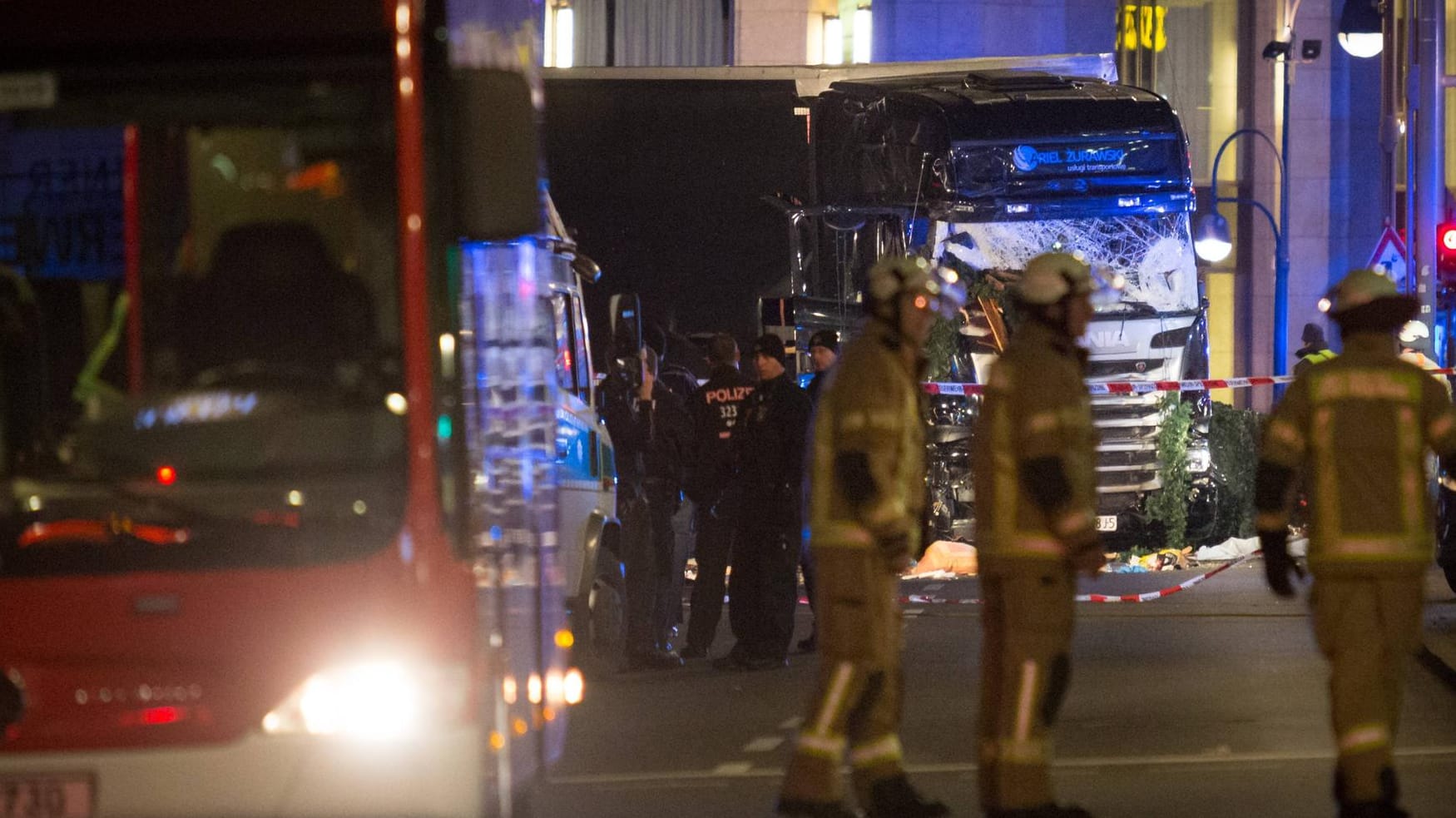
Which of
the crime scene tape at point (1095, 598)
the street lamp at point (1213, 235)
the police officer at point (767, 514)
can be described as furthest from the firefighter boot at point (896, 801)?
the street lamp at point (1213, 235)

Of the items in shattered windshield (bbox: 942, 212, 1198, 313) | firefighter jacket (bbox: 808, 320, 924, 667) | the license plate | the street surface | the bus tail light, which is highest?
shattered windshield (bbox: 942, 212, 1198, 313)

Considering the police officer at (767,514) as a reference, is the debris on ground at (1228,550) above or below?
below

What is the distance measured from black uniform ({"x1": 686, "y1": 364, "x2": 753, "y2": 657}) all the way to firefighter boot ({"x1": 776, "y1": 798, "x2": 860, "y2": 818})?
17.8 ft

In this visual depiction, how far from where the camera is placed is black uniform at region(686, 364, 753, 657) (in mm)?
12484

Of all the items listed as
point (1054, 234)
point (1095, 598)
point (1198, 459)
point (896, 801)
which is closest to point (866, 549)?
point (896, 801)

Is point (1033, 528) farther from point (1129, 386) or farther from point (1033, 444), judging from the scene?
point (1129, 386)

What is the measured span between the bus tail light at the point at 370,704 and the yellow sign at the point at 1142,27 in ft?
126

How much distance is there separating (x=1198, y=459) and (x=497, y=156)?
45.9 feet

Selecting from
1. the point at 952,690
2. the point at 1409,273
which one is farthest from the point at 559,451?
the point at 1409,273

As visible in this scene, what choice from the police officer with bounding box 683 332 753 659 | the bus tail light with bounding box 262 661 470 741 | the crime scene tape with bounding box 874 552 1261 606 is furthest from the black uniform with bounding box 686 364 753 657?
the bus tail light with bounding box 262 661 470 741

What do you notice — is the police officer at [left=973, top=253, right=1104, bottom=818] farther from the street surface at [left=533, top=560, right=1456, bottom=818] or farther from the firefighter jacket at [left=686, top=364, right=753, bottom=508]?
the firefighter jacket at [left=686, top=364, right=753, bottom=508]

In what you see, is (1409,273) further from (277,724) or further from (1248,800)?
(277,724)

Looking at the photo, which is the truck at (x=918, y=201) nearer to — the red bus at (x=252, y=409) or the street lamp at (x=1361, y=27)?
the street lamp at (x=1361, y=27)

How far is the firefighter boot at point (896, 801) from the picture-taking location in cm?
723
